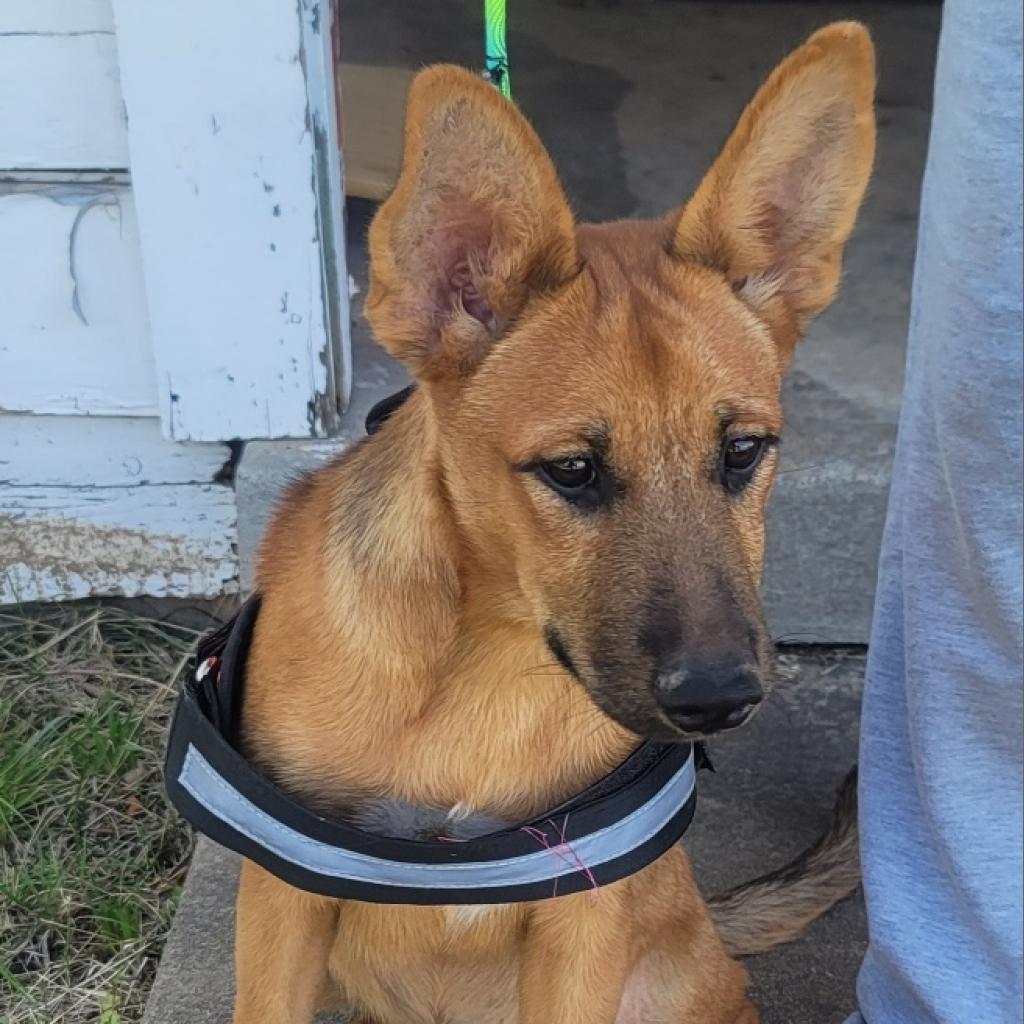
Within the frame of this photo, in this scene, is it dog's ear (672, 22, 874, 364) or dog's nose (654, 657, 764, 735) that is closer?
dog's nose (654, 657, 764, 735)

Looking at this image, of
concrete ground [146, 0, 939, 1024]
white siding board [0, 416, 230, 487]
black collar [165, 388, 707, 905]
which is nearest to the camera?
black collar [165, 388, 707, 905]

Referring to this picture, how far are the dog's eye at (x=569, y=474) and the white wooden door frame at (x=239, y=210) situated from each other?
132 centimetres

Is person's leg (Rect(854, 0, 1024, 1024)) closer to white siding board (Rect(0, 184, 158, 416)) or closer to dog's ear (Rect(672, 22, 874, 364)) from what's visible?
dog's ear (Rect(672, 22, 874, 364))

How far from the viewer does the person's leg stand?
1.54 m

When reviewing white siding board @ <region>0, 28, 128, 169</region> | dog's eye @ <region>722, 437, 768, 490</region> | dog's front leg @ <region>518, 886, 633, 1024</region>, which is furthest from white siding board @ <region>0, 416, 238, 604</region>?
dog's eye @ <region>722, 437, 768, 490</region>

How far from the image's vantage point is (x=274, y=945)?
6.52 ft

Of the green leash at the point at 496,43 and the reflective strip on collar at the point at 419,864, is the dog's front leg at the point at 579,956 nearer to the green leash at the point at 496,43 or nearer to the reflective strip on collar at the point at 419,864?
the reflective strip on collar at the point at 419,864

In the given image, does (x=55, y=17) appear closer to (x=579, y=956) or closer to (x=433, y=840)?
(x=433, y=840)

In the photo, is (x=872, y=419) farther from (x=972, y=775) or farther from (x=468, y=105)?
(x=468, y=105)

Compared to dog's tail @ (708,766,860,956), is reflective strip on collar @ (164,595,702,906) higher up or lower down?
higher up

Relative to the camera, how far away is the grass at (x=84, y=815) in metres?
2.52

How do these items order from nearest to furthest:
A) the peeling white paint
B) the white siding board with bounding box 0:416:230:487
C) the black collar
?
the black collar
the peeling white paint
the white siding board with bounding box 0:416:230:487

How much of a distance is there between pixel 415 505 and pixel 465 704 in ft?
0.93

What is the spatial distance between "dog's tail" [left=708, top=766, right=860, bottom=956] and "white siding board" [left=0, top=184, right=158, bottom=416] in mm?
1624
